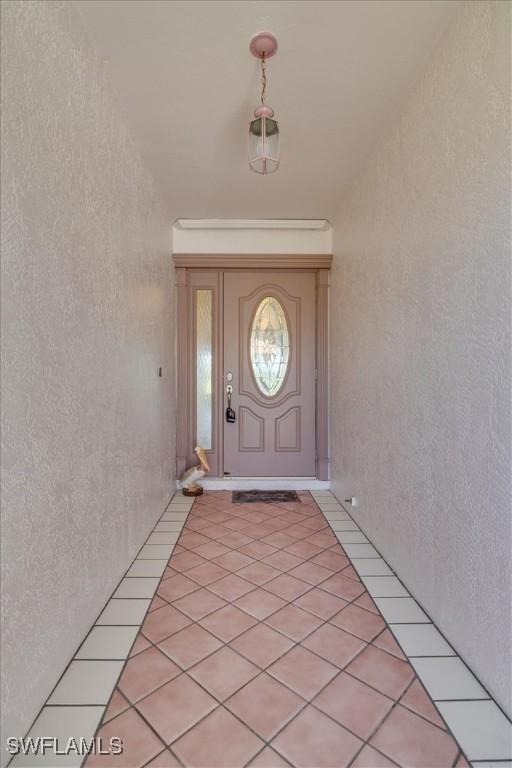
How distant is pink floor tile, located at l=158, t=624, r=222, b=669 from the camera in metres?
1.42

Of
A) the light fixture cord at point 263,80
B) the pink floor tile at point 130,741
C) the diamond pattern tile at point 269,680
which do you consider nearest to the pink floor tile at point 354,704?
the diamond pattern tile at point 269,680

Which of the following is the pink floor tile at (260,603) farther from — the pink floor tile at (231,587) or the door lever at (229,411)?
the door lever at (229,411)

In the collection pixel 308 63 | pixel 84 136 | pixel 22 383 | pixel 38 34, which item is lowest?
pixel 22 383

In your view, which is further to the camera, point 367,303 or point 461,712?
point 367,303

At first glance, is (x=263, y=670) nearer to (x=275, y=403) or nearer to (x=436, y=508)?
(x=436, y=508)

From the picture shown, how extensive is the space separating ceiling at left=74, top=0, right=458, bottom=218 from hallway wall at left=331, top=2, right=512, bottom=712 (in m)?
0.16

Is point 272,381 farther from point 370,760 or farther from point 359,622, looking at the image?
point 370,760

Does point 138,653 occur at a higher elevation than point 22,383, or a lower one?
lower

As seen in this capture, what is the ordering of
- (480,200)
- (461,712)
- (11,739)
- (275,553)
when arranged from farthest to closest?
(275,553) < (480,200) < (461,712) < (11,739)

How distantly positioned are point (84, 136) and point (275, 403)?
8.70 ft

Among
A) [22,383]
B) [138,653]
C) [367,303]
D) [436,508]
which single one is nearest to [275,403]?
[367,303]

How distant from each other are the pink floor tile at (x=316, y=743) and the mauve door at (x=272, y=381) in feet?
8.43

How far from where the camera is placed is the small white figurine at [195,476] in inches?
134

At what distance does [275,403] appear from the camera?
12.2 feet
